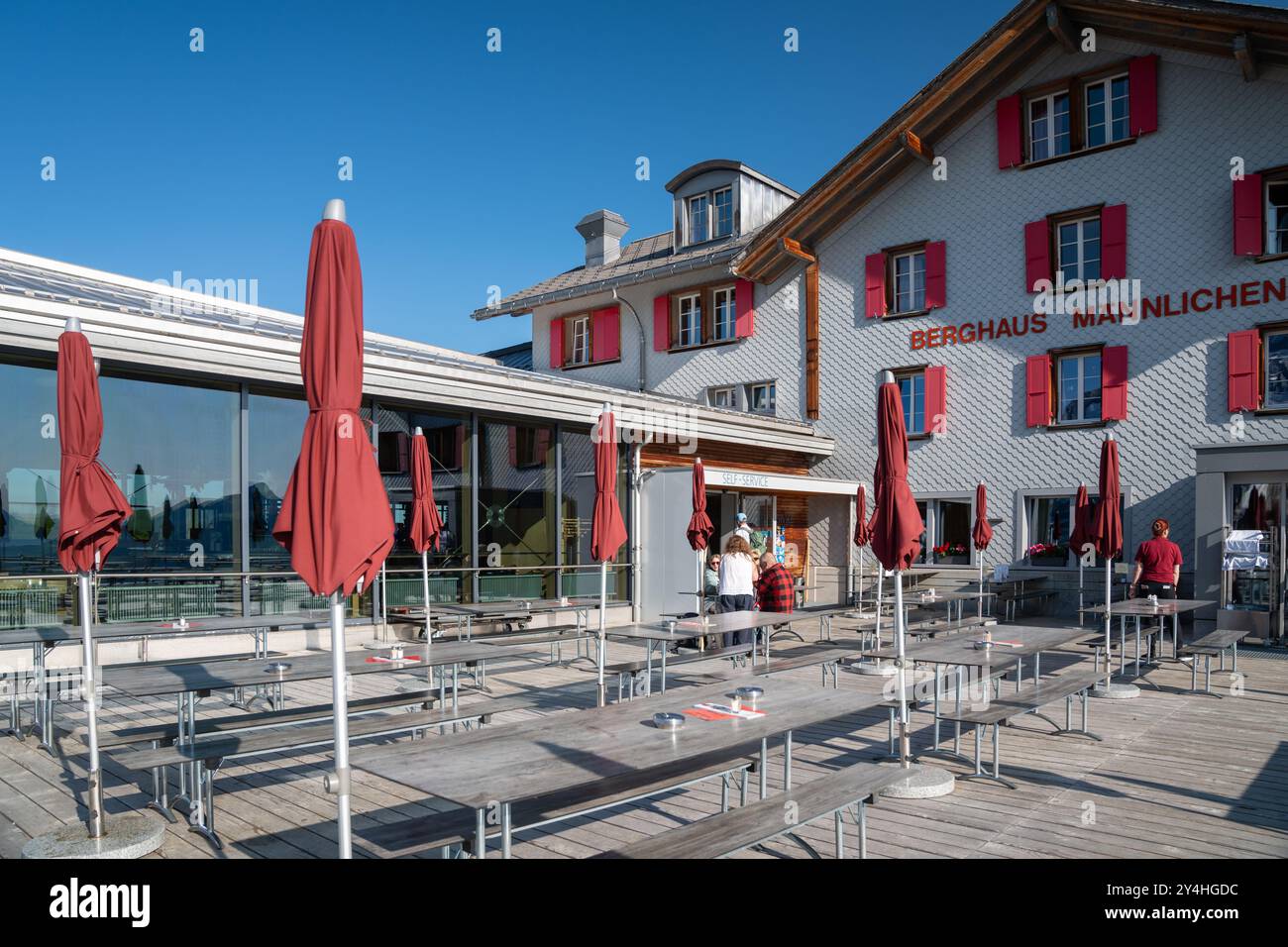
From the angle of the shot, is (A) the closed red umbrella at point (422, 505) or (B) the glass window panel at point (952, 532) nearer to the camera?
(A) the closed red umbrella at point (422, 505)

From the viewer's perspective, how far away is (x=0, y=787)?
5410mm

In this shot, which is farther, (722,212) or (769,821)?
(722,212)

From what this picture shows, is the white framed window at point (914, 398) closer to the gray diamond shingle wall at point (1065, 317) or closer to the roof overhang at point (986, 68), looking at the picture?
the gray diamond shingle wall at point (1065, 317)

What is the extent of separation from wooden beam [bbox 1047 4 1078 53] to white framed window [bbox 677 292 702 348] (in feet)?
27.3

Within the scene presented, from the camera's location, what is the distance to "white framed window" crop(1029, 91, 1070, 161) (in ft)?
51.4

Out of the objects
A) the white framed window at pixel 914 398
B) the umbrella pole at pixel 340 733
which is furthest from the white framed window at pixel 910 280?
the umbrella pole at pixel 340 733

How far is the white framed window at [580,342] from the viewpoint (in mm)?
22078

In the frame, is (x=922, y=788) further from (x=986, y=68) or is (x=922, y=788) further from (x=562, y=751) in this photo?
(x=986, y=68)

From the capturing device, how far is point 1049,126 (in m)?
15.9

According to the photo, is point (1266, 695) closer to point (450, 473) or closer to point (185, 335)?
point (450, 473)

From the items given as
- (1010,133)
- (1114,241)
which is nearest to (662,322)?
(1010,133)

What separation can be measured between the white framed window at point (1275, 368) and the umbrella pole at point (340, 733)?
1489 cm

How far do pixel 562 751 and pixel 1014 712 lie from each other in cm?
322
